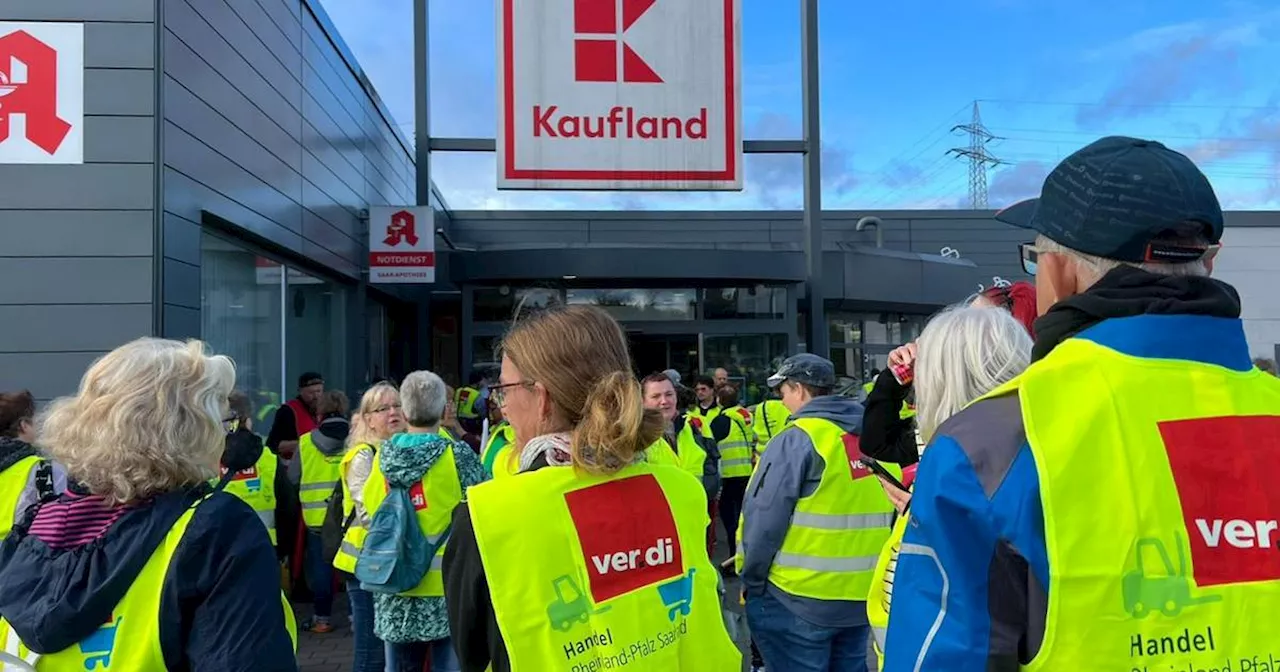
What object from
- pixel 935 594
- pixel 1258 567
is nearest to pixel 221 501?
pixel 935 594

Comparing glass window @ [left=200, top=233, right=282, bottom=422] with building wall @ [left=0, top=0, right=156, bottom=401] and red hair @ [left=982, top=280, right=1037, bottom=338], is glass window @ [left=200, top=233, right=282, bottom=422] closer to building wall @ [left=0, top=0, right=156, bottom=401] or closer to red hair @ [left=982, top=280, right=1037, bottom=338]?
building wall @ [left=0, top=0, right=156, bottom=401]

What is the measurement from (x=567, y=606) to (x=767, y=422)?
7.19 m

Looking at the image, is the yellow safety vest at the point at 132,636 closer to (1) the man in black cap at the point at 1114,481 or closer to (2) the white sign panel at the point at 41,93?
(1) the man in black cap at the point at 1114,481

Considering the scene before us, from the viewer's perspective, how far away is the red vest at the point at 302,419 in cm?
791

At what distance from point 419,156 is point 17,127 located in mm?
3860

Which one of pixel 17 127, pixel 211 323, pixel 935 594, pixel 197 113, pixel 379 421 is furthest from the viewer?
pixel 211 323

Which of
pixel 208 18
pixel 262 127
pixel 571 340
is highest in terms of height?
pixel 208 18

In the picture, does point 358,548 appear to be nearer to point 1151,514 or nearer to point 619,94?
point 1151,514

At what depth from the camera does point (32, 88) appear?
659cm

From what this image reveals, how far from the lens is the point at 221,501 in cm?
189

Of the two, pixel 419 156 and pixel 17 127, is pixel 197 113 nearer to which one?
pixel 17 127

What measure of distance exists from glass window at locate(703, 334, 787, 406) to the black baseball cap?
13.6 m

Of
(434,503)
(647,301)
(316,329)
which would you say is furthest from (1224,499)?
(647,301)

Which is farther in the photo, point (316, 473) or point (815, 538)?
point (316, 473)
